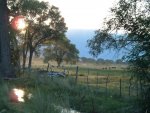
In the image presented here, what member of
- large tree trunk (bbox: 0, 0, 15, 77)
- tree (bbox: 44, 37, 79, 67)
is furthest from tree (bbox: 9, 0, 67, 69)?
large tree trunk (bbox: 0, 0, 15, 77)

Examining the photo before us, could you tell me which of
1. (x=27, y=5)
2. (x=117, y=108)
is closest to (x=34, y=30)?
(x=27, y=5)

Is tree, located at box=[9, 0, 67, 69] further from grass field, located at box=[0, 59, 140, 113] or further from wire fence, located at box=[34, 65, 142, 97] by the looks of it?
grass field, located at box=[0, 59, 140, 113]

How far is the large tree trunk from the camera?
38.7 m

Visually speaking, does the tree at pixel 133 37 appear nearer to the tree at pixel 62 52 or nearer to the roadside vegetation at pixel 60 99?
the roadside vegetation at pixel 60 99

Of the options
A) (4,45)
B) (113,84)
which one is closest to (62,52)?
(113,84)

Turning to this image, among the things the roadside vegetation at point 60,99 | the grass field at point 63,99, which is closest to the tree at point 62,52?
the grass field at point 63,99

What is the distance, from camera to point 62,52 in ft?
342

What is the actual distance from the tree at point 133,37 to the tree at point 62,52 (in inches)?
2863

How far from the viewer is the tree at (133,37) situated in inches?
823

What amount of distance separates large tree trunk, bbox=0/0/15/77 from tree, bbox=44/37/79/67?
183 feet

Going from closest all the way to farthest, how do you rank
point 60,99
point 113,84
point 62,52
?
point 60,99
point 113,84
point 62,52

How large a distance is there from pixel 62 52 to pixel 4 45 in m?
64.5

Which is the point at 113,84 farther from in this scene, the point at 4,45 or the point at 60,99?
the point at 60,99

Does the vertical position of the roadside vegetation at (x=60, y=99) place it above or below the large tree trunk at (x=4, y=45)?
below
